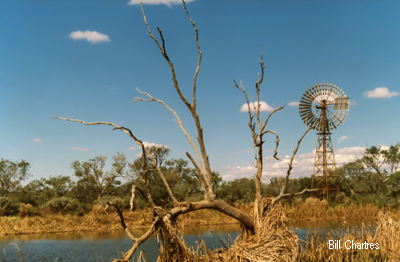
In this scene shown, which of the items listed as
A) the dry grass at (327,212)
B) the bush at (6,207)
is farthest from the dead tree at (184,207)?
the bush at (6,207)

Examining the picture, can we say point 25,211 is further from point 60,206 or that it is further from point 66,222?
point 66,222

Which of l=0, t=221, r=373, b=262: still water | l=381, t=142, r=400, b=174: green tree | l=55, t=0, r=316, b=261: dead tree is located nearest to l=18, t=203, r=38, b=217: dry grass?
l=0, t=221, r=373, b=262: still water

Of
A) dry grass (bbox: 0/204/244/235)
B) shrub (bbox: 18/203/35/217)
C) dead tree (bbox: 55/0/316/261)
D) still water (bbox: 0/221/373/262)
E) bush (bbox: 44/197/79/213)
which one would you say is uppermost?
dead tree (bbox: 55/0/316/261)

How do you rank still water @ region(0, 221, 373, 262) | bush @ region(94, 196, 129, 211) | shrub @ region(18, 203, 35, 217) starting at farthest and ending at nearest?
1. bush @ region(94, 196, 129, 211)
2. shrub @ region(18, 203, 35, 217)
3. still water @ region(0, 221, 373, 262)

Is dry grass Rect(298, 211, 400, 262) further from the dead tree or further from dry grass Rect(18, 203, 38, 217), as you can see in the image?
dry grass Rect(18, 203, 38, 217)

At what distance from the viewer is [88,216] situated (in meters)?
19.8

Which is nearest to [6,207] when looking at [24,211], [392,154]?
[24,211]

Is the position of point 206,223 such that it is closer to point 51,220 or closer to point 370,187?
point 51,220

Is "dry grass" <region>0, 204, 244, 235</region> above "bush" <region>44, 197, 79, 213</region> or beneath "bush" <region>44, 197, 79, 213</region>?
beneath

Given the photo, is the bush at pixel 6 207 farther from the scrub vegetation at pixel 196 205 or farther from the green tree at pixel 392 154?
the green tree at pixel 392 154

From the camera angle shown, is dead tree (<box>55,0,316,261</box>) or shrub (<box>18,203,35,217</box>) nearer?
dead tree (<box>55,0,316,261</box>)

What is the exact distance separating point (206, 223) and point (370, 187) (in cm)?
1861

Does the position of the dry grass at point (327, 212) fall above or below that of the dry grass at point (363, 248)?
below

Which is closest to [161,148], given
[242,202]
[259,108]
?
[242,202]
